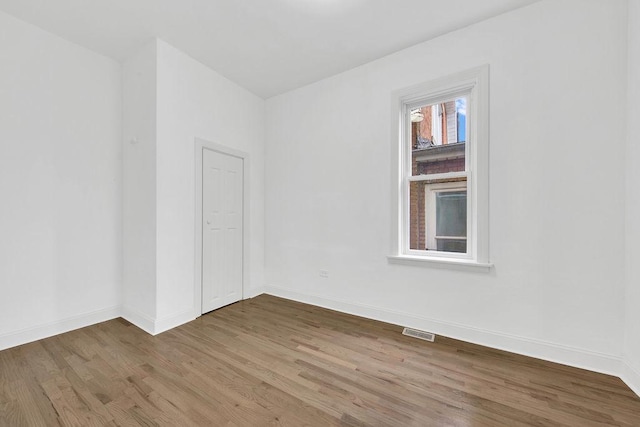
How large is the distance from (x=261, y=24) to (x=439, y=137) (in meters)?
2.15

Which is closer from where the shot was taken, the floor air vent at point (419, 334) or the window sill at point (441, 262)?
the window sill at point (441, 262)

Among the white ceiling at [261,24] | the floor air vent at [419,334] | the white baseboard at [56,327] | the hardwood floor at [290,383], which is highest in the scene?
the white ceiling at [261,24]

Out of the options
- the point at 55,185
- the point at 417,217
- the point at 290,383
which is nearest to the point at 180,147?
the point at 55,185

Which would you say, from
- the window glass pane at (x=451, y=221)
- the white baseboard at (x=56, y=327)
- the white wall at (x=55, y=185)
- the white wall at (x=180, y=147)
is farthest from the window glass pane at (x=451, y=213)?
the white baseboard at (x=56, y=327)

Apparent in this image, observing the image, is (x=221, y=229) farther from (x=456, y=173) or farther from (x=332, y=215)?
(x=456, y=173)

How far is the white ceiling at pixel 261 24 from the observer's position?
2279mm

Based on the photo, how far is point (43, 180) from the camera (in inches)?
100

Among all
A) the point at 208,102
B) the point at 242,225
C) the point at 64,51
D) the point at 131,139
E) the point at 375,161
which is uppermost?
the point at 64,51

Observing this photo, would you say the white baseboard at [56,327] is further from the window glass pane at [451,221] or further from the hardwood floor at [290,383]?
the window glass pane at [451,221]

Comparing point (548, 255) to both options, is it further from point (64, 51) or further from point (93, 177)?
point (64, 51)

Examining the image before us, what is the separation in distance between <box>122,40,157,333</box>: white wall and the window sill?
2.61 meters

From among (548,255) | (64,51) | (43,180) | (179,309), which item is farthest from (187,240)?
(548,255)

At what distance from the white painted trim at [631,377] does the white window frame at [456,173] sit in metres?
1.05

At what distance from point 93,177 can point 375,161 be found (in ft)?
10.5
